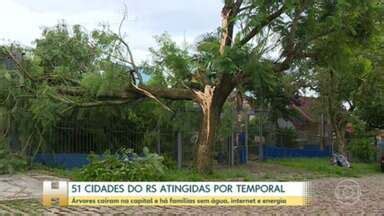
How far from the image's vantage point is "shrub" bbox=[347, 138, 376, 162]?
111ft

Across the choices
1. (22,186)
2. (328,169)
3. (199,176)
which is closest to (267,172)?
(328,169)

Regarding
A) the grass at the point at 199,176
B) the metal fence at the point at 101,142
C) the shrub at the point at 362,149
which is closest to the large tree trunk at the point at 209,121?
the grass at the point at 199,176

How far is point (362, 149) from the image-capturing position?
34250 millimetres

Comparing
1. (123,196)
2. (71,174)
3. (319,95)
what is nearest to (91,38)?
(71,174)

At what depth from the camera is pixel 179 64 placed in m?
19.0

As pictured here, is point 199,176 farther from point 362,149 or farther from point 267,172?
point 362,149

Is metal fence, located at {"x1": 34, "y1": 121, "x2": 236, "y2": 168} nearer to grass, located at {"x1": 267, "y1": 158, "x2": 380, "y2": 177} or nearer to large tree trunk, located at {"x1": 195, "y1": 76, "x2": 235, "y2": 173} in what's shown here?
large tree trunk, located at {"x1": 195, "y1": 76, "x2": 235, "y2": 173}

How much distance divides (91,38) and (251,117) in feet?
42.4

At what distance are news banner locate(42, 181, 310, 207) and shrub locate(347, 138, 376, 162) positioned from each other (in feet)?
76.7

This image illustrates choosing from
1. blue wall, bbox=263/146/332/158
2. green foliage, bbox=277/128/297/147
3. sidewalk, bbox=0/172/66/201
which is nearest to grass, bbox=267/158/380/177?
blue wall, bbox=263/146/332/158

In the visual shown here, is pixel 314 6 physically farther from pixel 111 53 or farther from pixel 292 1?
pixel 111 53

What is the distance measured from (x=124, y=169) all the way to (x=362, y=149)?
2221 centimetres

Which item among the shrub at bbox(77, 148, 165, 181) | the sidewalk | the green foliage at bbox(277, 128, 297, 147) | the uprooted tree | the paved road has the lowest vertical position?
the paved road

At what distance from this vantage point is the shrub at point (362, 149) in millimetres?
33844
